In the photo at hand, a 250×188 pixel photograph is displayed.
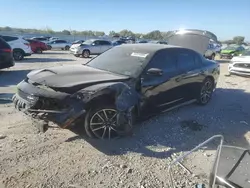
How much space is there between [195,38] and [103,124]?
884 centimetres

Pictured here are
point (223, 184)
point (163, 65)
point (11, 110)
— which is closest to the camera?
point (223, 184)

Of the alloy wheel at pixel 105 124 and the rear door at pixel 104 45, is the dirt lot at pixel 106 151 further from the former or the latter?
the rear door at pixel 104 45

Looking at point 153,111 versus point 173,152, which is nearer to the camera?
point 173,152

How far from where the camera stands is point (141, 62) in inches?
198

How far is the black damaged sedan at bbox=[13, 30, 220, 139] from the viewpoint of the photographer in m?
3.95

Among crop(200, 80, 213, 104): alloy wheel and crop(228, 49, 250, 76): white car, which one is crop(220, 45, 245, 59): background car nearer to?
crop(228, 49, 250, 76): white car

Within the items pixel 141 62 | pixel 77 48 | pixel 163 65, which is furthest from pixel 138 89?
pixel 77 48

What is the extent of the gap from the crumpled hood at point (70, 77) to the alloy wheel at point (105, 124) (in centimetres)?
53

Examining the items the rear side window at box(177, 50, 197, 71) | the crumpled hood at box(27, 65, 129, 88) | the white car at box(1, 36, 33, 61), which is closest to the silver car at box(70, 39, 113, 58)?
the white car at box(1, 36, 33, 61)

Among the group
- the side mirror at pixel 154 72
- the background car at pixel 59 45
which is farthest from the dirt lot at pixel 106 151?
the background car at pixel 59 45

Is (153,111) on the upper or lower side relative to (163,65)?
lower

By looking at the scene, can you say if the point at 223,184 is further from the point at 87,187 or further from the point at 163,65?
the point at 163,65

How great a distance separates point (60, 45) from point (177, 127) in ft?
88.2

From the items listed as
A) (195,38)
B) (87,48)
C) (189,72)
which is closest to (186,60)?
(189,72)
